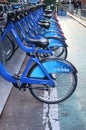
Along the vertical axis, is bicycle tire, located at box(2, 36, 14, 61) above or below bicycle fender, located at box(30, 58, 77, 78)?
below

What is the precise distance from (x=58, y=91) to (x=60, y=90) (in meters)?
0.04

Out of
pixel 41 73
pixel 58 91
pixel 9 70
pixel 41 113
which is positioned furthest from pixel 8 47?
pixel 41 113

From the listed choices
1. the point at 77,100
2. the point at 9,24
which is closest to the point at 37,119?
the point at 77,100

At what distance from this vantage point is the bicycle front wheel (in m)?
4.23

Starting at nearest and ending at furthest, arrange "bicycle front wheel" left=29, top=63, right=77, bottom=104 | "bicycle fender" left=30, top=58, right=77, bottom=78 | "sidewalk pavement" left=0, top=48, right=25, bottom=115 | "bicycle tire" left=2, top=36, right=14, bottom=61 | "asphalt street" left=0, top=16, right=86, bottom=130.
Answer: "asphalt street" left=0, top=16, right=86, bottom=130
"bicycle fender" left=30, top=58, right=77, bottom=78
"bicycle front wheel" left=29, top=63, right=77, bottom=104
"sidewalk pavement" left=0, top=48, right=25, bottom=115
"bicycle tire" left=2, top=36, right=14, bottom=61

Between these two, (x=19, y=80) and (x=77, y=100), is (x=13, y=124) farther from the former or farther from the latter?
(x=77, y=100)

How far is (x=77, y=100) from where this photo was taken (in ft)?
14.9

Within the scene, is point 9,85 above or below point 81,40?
above

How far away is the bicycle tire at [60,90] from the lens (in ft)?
13.9

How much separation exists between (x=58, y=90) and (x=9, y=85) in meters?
0.87

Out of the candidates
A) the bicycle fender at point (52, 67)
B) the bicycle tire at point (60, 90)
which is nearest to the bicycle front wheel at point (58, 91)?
the bicycle tire at point (60, 90)

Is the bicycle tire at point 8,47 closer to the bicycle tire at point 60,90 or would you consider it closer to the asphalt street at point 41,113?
the asphalt street at point 41,113

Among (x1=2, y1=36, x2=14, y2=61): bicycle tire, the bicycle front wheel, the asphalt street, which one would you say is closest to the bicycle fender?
the bicycle front wheel

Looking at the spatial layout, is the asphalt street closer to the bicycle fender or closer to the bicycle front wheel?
the bicycle front wheel
